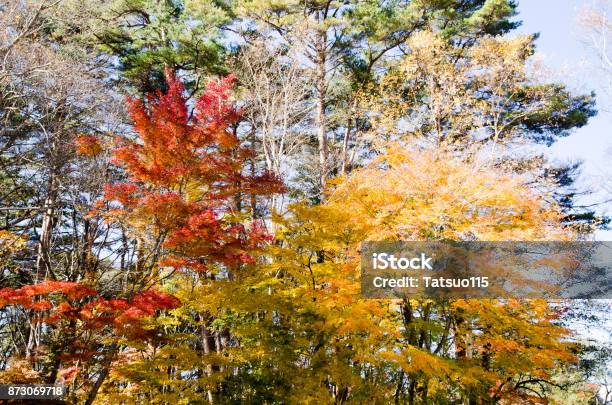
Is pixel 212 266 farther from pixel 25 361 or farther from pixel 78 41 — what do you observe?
pixel 78 41

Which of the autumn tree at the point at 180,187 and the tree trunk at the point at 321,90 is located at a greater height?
the tree trunk at the point at 321,90

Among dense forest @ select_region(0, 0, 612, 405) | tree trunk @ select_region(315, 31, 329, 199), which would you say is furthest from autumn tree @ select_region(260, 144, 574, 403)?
tree trunk @ select_region(315, 31, 329, 199)

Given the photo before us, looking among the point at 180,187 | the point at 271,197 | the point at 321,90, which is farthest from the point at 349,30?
the point at 180,187

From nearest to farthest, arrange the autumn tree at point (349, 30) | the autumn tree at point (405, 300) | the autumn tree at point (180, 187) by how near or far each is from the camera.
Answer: the autumn tree at point (405, 300), the autumn tree at point (180, 187), the autumn tree at point (349, 30)

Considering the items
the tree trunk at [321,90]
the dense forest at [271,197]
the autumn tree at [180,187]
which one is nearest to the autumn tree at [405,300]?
the dense forest at [271,197]

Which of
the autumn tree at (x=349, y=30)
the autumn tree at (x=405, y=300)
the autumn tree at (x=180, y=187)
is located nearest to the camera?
the autumn tree at (x=405, y=300)

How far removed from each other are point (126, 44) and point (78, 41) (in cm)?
158

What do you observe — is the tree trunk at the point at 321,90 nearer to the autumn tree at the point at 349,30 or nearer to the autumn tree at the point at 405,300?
the autumn tree at the point at 349,30

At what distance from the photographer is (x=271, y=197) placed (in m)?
12.6

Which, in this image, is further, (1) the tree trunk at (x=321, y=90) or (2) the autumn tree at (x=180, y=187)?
(1) the tree trunk at (x=321, y=90)

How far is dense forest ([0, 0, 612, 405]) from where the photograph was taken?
25.3 feet

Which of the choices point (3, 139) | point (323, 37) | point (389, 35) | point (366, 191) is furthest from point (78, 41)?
point (366, 191)

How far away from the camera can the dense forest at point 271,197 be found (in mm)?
7707

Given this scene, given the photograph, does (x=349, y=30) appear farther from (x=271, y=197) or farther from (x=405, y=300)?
(x=405, y=300)
